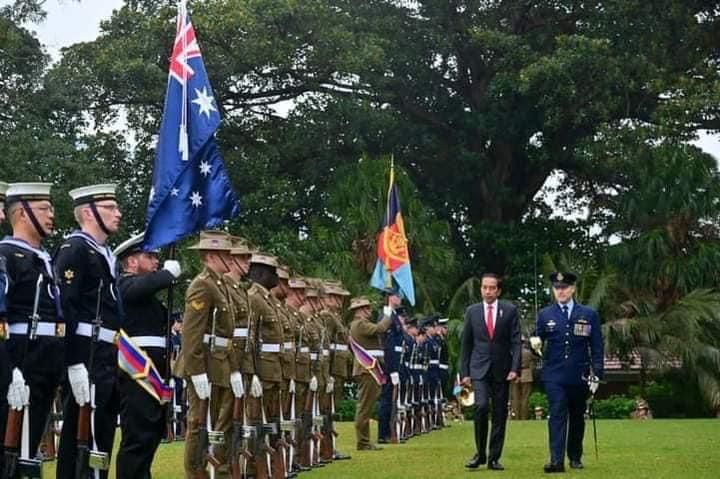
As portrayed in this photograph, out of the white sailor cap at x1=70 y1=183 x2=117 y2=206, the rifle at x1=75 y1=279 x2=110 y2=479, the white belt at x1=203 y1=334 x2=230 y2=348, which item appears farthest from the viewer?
the white belt at x1=203 y1=334 x2=230 y2=348

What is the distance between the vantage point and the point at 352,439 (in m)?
21.2

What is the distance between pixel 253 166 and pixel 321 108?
9.86 ft

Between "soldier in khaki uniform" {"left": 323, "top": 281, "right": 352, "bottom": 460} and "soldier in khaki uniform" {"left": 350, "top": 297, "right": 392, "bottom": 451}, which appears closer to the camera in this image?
"soldier in khaki uniform" {"left": 323, "top": 281, "right": 352, "bottom": 460}

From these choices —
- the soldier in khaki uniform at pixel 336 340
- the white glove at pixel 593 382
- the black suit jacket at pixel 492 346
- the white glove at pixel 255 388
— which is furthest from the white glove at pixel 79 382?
the soldier in khaki uniform at pixel 336 340

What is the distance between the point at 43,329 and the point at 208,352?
2.16 m

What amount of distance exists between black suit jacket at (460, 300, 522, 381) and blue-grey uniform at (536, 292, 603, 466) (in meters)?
Answer: 0.31

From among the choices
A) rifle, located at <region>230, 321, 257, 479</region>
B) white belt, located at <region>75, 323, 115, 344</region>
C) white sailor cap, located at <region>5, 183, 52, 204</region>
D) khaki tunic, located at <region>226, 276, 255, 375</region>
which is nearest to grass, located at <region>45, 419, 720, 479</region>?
rifle, located at <region>230, 321, 257, 479</region>

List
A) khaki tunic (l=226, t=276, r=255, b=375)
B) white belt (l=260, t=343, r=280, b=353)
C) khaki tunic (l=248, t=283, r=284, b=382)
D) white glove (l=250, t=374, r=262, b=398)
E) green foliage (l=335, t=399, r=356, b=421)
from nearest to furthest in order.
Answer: khaki tunic (l=226, t=276, r=255, b=375) < white glove (l=250, t=374, r=262, b=398) < khaki tunic (l=248, t=283, r=284, b=382) < white belt (l=260, t=343, r=280, b=353) < green foliage (l=335, t=399, r=356, b=421)

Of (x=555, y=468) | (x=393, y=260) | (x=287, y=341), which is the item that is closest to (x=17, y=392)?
(x=287, y=341)

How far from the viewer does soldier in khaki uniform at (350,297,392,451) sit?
18.3 m

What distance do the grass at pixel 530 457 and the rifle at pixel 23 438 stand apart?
4.59 metres

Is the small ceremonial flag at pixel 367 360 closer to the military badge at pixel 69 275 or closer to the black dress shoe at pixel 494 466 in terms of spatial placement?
the black dress shoe at pixel 494 466

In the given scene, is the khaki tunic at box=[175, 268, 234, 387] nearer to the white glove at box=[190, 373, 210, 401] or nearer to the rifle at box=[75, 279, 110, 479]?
the white glove at box=[190, 373, 210, 401]

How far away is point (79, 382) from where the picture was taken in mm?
8898
